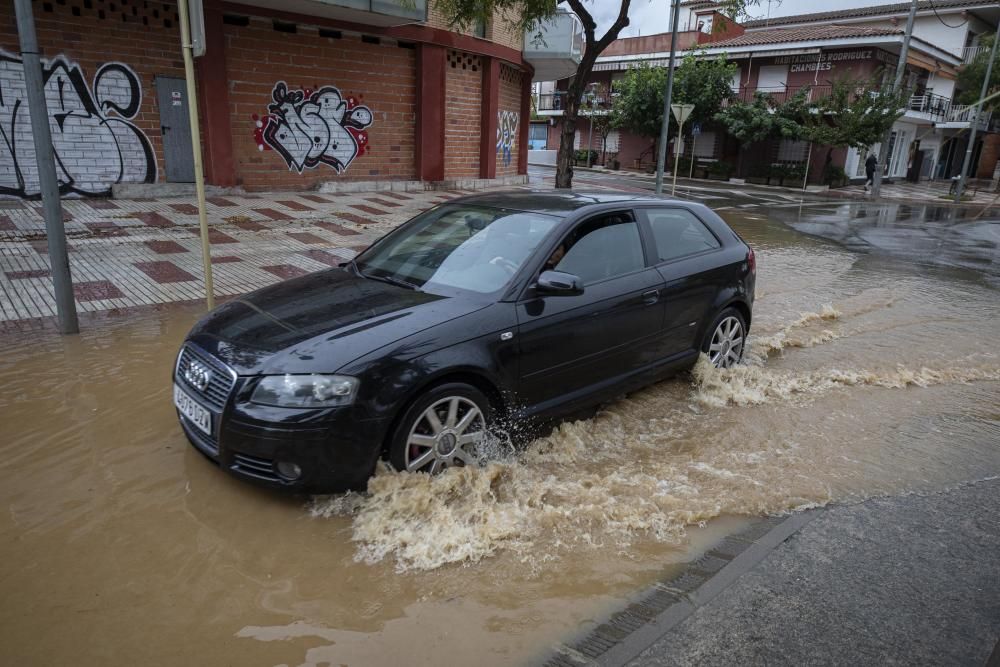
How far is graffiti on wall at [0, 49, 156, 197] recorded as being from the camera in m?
12.0

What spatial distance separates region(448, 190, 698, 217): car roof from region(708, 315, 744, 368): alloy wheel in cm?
115

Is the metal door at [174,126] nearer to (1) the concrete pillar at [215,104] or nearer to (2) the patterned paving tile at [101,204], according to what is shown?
A: (1) the concrete pillar at [215,104]

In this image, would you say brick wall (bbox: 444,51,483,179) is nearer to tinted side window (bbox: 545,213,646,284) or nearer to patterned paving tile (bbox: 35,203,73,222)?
patterned paving tile (bbox: 35,203,73,222)

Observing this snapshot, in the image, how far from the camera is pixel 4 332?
A: 589 cm

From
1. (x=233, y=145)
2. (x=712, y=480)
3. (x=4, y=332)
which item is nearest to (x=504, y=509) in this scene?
(x=712, y=480)

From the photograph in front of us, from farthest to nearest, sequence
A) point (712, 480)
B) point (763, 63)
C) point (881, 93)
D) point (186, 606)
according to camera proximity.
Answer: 1. point (763, 63)
2. point (881, 93)
3. point (712, 480)
4. point (186, 606)

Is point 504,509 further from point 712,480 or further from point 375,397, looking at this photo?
point 712,480

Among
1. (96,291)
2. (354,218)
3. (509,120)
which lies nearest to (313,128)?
(354,218)

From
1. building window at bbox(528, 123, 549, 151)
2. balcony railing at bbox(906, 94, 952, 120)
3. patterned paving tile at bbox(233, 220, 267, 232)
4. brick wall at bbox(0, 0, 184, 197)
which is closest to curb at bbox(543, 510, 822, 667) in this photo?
patterned paving tile at bbox(233, 220, 267, 232)

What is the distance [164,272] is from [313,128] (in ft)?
27.7

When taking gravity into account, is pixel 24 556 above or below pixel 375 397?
below

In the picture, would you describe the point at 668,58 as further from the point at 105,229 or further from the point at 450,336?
the point at 450,336

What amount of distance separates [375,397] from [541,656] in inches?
54.9

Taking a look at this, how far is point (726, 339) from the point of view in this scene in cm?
570
